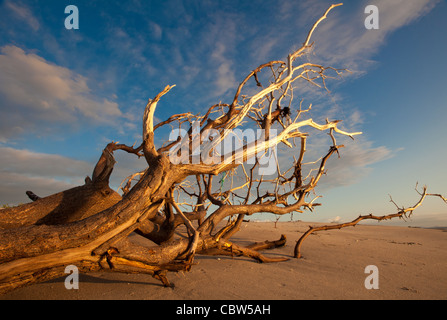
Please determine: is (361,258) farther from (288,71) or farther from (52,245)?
(52,245)

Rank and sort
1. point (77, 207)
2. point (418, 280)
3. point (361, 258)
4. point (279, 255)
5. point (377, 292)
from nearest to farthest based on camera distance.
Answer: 1. point (377, 292)
2. point (418, 280)
3. point (77, 207)
4. point (361, 258)
5. point (279, 255)

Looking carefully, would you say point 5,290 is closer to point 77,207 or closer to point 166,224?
point 77,207

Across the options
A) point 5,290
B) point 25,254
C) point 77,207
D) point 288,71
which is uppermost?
point 288,71

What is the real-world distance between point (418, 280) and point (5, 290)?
4886mm

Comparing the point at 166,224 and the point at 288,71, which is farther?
the point at 288,71

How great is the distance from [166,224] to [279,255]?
2219mm

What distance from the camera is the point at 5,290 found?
2646 millimetres

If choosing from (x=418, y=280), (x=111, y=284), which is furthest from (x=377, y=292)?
(x=111, y=284)

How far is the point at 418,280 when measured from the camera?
3574mm
